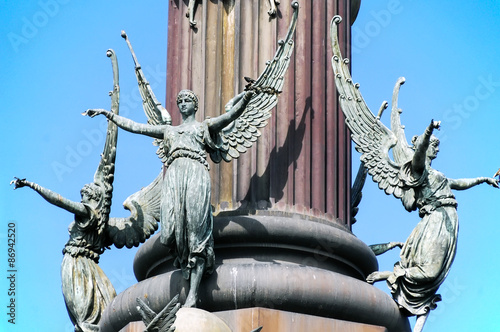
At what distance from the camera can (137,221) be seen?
27.2 m

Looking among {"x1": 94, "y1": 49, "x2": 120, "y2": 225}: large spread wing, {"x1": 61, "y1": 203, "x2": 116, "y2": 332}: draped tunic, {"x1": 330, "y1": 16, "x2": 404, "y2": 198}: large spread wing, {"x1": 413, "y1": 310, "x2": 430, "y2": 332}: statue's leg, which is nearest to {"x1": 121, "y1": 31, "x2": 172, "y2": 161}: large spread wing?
{"x1": 94, "y1": 49, "x2": 120, "y2": 225}: large spread wing

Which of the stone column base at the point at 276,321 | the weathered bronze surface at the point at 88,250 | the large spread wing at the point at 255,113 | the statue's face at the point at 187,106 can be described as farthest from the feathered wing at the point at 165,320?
the weathered bronze surface at the point at 88,250

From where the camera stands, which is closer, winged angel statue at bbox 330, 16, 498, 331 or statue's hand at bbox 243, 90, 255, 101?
statue's hand at bbox 243, 90, 255, 101

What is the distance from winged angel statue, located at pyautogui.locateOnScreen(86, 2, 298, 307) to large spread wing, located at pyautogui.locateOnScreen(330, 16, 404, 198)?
1.29 metres

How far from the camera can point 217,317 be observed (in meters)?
23.3

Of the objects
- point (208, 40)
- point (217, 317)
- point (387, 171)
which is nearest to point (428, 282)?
point (387, 171)

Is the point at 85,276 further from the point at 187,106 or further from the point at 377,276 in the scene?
the point at 377,276

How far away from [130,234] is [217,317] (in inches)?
169

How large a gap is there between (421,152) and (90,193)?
224 inches

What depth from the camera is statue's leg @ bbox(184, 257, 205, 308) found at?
77.9 feet

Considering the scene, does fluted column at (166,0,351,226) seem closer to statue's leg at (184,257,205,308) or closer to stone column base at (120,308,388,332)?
statue's leg at (184,257,205,308)

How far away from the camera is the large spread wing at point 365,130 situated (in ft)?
85.5

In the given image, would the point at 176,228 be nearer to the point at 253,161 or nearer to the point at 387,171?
the point at 253,161

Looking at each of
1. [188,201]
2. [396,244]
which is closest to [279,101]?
[188,201]
